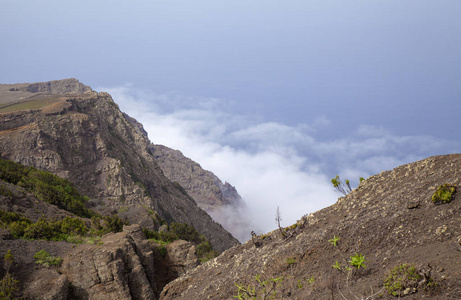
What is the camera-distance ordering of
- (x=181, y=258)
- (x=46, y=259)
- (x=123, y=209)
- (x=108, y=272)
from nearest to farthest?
(x=108, y=272) → (x=46, y=259) → (x=181, y=258) → (x=123, y=209)

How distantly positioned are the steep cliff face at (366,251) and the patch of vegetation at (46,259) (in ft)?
23.2

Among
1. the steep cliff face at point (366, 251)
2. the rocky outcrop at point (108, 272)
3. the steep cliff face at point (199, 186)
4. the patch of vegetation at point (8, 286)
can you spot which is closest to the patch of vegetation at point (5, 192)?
the rocky outcrop at point (108, 272)

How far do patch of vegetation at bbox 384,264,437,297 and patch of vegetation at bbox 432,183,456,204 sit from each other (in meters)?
4.69

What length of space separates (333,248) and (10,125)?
2249 inches

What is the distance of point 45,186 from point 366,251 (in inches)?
1542

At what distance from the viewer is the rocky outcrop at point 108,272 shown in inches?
833

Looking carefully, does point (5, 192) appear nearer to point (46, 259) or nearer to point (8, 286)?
point (46, 259)

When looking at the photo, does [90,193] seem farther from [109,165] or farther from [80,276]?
[80,276]

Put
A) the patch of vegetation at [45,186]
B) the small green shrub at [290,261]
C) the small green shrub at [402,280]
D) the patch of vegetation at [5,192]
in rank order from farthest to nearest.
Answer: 1. the patch of vegetation at [45,186]
2. the patch of vegetation at [5,192]
3. the small green shrub at [290,261]
4. the small green shrub at [402,280]

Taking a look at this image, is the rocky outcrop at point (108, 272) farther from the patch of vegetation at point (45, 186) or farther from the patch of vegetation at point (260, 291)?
the patch of vegetation at point (45, 186)

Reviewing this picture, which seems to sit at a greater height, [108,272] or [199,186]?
Result: [199,186]

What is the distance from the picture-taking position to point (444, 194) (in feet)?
47.2

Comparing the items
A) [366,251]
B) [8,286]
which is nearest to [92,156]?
[8,286]

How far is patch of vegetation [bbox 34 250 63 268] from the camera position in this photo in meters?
21.9
